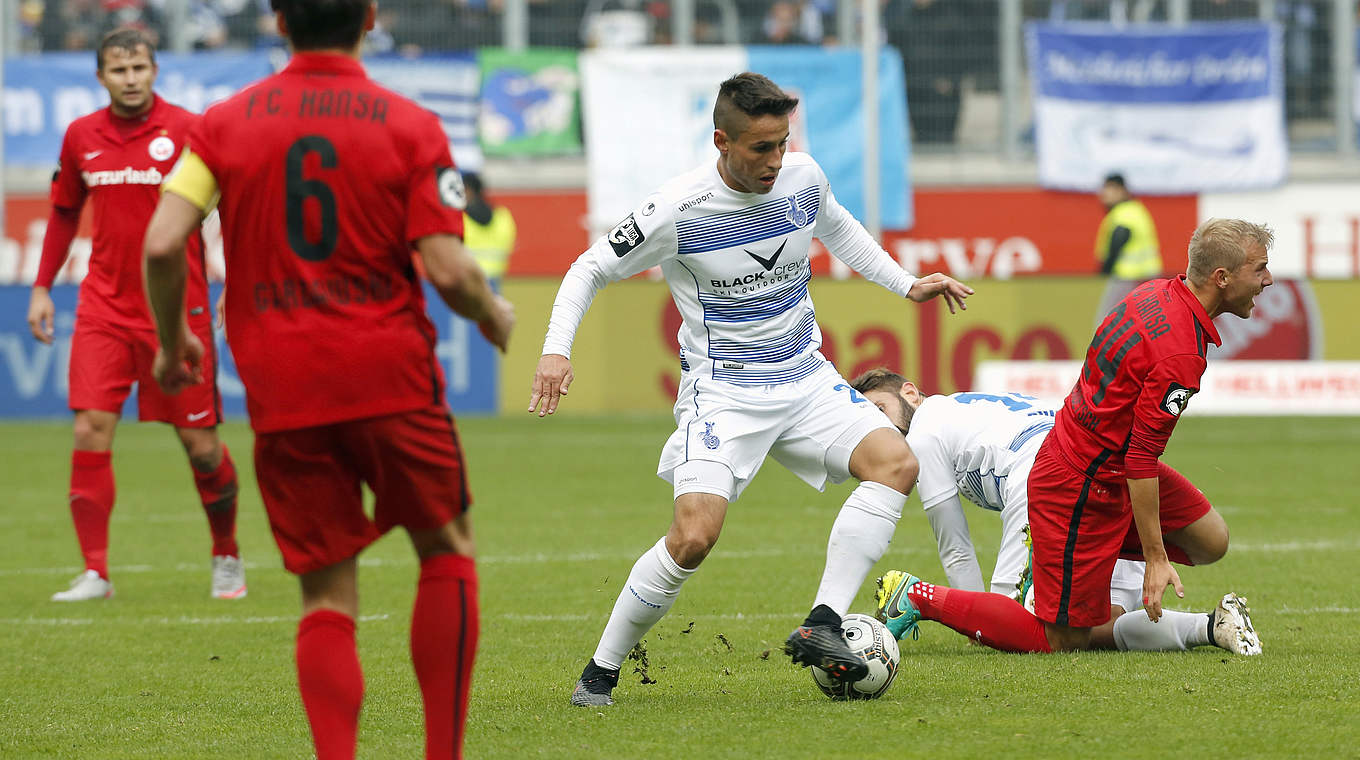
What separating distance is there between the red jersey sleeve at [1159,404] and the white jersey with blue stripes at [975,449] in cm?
106

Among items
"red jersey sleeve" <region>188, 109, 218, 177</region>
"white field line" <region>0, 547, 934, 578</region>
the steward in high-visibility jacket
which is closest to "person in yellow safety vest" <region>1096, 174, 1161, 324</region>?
the steward in high-visibility jacket

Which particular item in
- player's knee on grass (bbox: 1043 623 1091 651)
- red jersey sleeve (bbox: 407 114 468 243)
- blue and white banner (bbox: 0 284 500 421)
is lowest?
blue and white banner (bbox: 0 284 500 421)

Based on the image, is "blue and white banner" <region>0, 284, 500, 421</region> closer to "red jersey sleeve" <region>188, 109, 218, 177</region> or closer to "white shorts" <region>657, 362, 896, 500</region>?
"white shorts" <region>657, 362, 896, 500</region>

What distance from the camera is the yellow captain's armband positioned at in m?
3.81

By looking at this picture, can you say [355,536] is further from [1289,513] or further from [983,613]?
[1289,513]

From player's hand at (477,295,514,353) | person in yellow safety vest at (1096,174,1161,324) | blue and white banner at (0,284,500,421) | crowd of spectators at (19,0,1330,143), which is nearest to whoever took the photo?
player's hand at (477,295,514,353)

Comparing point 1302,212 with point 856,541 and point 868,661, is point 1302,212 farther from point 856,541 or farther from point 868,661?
point 868,661

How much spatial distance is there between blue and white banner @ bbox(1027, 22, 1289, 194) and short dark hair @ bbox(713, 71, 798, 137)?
57.9 ft

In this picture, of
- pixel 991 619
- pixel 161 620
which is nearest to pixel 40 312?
pixel 161 620

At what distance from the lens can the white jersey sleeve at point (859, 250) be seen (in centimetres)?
586

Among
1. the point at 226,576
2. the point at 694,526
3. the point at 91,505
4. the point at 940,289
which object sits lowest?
the point at 226,576

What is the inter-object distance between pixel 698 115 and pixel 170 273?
18709 mm

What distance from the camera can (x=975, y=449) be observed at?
665 centimetres

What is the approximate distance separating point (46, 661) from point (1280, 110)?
19.4 meters
